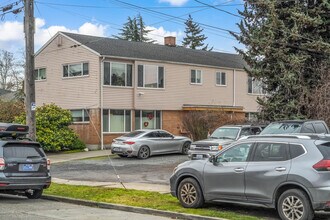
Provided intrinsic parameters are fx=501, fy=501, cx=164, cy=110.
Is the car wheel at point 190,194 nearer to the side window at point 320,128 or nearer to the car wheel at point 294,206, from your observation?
the car wheel at point 294,206

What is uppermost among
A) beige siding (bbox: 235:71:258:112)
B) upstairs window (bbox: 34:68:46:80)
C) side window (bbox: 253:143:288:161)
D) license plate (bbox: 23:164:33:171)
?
upstairs window (bbox: 34:68:46:80)

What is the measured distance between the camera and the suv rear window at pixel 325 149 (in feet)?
30.8

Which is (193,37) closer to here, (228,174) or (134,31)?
(134,31)

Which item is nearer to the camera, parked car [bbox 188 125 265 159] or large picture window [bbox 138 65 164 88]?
parked car [bbox 188 125 265 159]

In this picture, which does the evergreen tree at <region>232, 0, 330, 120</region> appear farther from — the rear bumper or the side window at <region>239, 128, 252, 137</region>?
the rear bumper

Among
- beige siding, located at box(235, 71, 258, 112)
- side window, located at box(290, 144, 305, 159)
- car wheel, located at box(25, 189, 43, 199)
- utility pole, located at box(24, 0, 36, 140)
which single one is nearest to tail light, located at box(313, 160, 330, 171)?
side window, located at box(290, 144, 305, 159)

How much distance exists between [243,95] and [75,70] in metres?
13.5

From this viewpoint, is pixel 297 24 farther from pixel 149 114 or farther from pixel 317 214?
pixel 149 114

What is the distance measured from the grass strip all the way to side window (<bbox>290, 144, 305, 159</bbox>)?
1.50 metres

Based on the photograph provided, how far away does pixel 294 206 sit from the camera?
31.1 ft

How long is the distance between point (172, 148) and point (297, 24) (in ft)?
32.0

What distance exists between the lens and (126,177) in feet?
59.7

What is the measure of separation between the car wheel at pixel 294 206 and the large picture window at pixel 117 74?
22.4 metres

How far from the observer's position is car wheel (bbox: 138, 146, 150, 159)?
82.5ft
